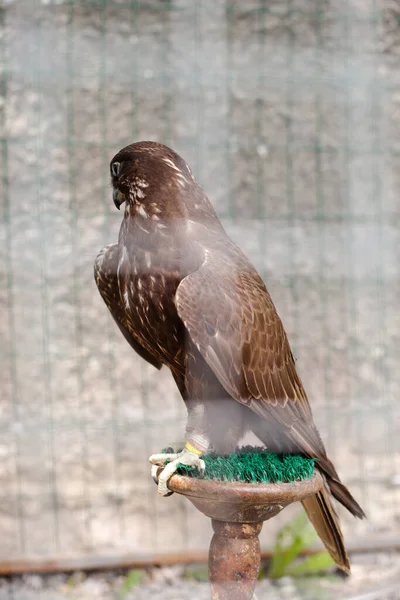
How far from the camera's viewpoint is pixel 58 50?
1.62m

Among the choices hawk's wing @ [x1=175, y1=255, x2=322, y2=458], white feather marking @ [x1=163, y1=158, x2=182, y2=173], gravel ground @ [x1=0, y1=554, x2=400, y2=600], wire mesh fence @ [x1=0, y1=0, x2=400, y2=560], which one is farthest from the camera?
gravel ground @ [x1=0, y1=554, x2=400, y2=600]

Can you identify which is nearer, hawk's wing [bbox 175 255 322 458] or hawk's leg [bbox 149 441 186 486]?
hawk's wing [bbox 175 255 322 458]

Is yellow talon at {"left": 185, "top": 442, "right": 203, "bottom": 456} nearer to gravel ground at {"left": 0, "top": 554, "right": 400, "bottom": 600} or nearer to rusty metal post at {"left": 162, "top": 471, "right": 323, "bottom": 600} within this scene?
rusty metal post at {"left": 162, "top": 471, "right": 323, "bottom": 600}

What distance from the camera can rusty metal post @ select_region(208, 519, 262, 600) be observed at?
103cm

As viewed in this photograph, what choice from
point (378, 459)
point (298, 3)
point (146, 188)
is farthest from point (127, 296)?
point (378, 459)

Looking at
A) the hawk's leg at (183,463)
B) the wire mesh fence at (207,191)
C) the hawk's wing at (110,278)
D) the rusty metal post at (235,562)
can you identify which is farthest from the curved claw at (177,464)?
the wire mesh fence at (207,191)

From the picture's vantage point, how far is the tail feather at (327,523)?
3.84 ft

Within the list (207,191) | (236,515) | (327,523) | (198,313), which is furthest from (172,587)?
(198,313)

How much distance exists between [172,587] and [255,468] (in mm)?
919

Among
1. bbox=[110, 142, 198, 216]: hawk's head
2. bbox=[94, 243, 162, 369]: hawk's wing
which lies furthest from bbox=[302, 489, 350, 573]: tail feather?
bbox=[110, 142, 198, 216]: hawk's head

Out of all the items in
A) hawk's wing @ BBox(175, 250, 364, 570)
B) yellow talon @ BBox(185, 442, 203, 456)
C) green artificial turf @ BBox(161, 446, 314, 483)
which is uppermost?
hawk's wing @ BBox(175, 250, 364, 570)

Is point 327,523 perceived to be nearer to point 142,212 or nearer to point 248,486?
point 248,486

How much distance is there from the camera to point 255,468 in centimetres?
104

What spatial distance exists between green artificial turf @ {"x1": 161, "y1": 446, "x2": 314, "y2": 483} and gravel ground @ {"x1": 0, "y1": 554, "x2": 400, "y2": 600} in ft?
2.69
